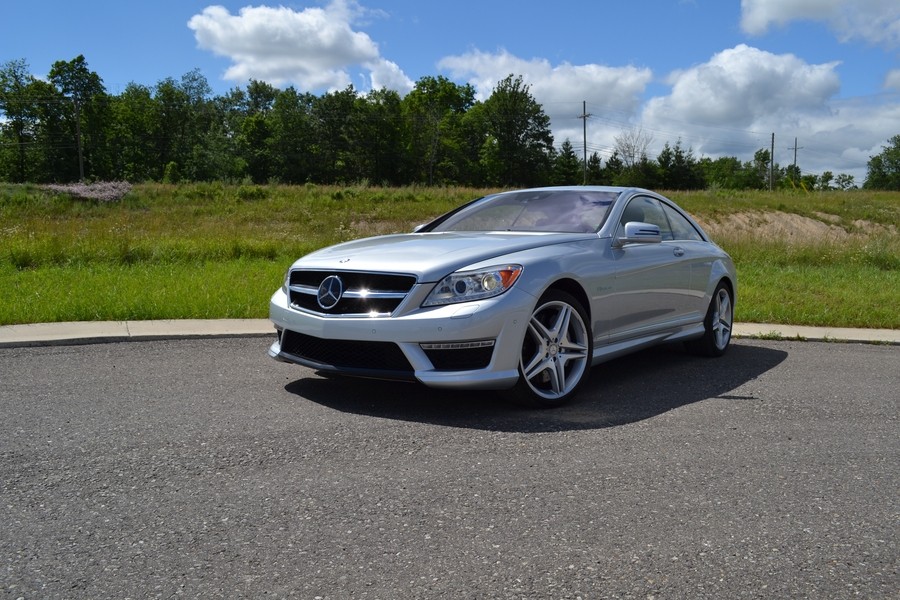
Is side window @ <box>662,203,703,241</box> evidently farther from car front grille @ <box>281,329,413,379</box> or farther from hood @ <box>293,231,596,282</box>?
car front grille @ <box>281,329,413,379</box>

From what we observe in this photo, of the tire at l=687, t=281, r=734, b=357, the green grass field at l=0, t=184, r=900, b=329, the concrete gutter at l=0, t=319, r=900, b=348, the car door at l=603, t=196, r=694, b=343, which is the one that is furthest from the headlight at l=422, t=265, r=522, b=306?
the green grass field at l=0, t=184, r=900, b=329

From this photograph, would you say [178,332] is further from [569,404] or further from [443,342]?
[569,404]

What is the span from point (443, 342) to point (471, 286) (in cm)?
39

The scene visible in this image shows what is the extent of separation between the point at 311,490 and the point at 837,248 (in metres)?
17.1

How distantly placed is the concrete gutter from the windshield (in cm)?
244

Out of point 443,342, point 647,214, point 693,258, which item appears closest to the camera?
point 443,342

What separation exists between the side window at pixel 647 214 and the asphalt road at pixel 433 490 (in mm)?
1361

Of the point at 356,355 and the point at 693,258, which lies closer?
the point at 356,355

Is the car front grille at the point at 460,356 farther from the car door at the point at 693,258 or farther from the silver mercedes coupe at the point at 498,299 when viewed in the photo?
the car door at the point at 693,258

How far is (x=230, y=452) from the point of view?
13.1 feet

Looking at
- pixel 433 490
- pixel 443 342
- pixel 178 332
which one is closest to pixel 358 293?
pixel 443 342

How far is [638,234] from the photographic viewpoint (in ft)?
18.7

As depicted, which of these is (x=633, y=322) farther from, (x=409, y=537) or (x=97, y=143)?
(x=97, y=143)

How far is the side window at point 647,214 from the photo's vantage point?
6.30 m
